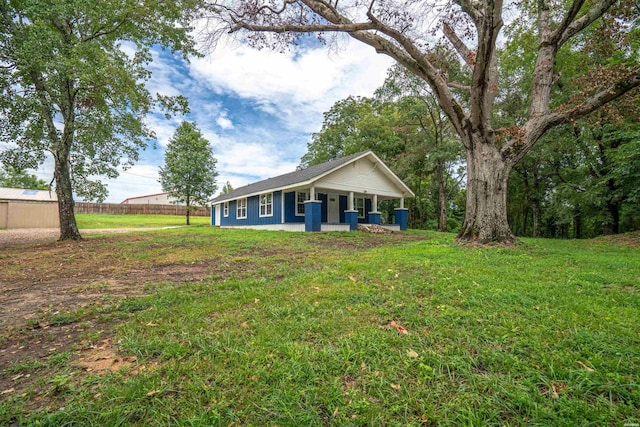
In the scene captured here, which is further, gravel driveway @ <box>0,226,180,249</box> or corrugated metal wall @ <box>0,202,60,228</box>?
corrugated metal wall @ <box>0,202,60,228</box>

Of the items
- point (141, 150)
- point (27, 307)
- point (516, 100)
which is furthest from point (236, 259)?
point (516, 100)

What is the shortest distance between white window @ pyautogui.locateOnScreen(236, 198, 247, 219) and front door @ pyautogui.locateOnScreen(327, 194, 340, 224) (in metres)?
6.12

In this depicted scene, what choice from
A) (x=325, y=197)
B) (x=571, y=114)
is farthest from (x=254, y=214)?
(x=571, y=114)

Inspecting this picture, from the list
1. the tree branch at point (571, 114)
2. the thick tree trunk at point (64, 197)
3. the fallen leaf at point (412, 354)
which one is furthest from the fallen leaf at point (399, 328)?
the thick tree trunk at point (64, 197)

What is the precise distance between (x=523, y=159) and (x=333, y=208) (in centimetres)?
1241

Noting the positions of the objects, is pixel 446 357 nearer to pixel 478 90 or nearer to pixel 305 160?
pixel 478 90

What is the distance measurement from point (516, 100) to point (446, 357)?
20299 mm

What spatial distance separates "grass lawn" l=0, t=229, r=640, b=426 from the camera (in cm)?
157

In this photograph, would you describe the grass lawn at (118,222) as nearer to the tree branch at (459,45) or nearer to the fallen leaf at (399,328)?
the fallen leaf at (399,328)

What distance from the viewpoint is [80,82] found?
824 cm

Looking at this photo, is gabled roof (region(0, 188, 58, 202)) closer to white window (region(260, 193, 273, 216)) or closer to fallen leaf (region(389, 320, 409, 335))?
white window (region(260, 193, 273, 216))

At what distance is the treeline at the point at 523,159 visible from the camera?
12414mm

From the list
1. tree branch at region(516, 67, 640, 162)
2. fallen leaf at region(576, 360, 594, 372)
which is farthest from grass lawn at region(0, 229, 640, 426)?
tree branch at region(516, 67, 640, 162)

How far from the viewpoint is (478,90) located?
6.93m
